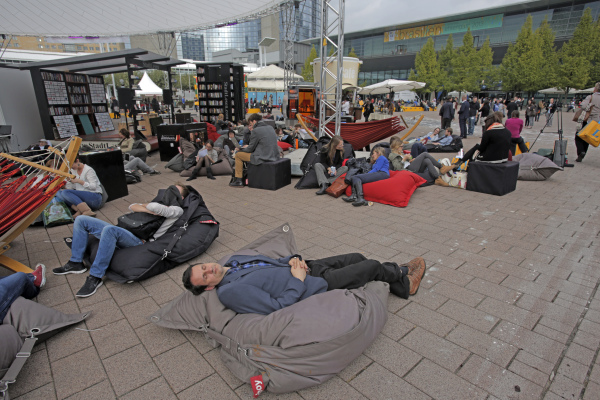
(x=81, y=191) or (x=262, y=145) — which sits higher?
(x=262, y=145)

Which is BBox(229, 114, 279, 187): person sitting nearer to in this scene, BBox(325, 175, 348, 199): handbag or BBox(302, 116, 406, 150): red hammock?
BBox(325, 175, 348, 199): handbag

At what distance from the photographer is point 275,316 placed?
2164 millimetres

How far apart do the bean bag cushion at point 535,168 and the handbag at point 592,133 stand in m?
2.48

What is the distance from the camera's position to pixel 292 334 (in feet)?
6.65

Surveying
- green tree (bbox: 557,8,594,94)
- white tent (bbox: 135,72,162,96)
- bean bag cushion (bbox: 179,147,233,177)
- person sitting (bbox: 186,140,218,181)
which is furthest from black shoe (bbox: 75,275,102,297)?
green tree (bbox: 557,8,594,94)

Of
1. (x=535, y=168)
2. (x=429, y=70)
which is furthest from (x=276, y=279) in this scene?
(x=429, y=70)

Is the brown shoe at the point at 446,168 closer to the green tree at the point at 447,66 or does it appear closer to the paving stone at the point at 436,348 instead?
the paving stone at the point at 436,348

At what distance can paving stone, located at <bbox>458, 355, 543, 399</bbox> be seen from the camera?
2045 millimetres

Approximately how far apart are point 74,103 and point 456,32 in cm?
5209

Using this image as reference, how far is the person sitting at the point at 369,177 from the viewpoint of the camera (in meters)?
5.89

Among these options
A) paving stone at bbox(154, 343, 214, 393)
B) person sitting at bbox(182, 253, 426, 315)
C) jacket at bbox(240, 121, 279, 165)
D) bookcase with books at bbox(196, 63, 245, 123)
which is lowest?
paving stone at bbox(154, 343, 214, 393)

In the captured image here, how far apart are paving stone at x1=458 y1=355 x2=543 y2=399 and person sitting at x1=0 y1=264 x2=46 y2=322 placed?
332cm

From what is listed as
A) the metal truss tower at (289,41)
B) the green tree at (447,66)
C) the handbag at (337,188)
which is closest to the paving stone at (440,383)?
the handbag at (337,188)

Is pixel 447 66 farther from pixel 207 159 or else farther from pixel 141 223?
pixel 141 223
